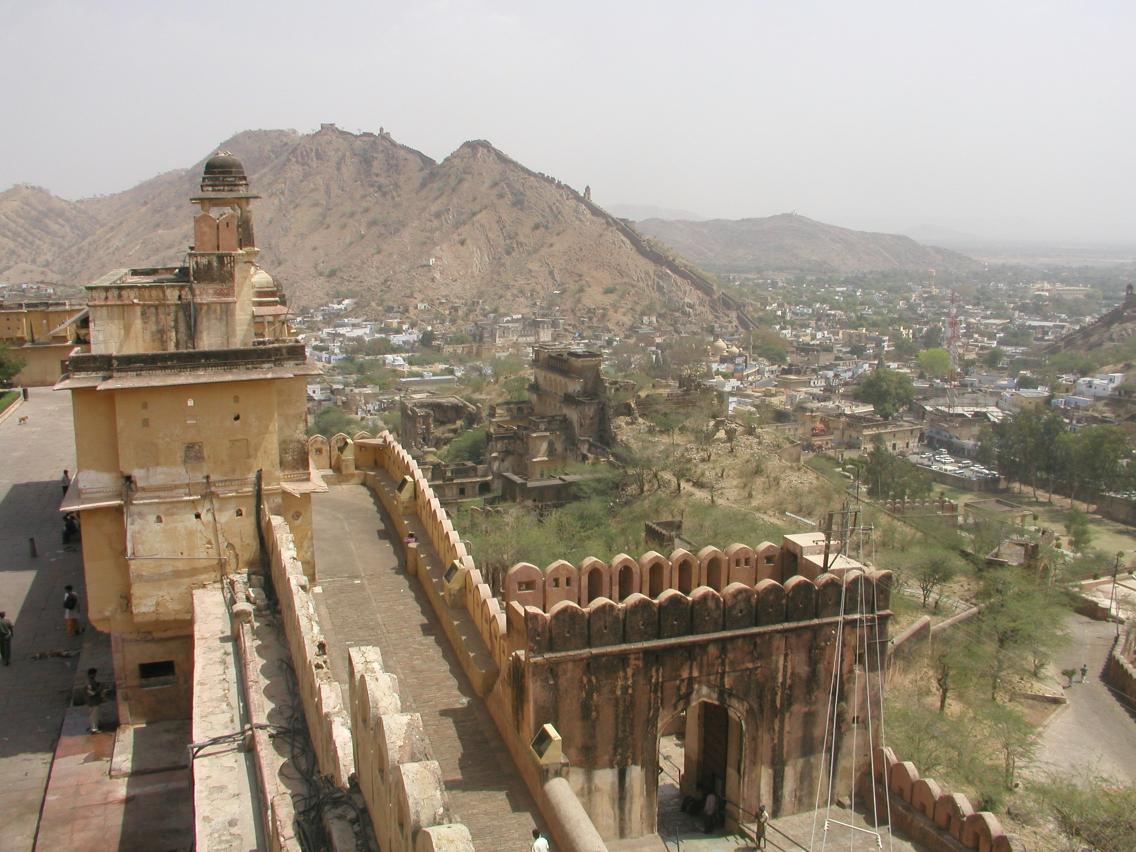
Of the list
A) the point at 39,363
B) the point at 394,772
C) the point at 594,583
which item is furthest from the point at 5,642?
the point at 39,363

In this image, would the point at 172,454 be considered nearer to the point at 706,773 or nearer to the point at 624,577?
the point at 624,577

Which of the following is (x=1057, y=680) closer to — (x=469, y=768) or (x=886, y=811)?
(x=886, y=811)

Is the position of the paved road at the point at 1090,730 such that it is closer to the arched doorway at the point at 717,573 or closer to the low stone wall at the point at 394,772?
the arched doorway at the point at 717,573

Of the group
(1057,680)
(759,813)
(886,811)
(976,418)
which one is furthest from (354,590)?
(976,418)

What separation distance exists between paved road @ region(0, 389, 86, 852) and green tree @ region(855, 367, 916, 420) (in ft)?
180

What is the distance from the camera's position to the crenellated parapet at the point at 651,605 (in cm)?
995

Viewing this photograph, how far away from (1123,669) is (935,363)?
68733mm

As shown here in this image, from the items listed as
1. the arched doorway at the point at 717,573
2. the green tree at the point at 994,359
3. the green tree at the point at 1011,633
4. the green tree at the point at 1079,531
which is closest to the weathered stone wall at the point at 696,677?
the arched doorway at the point at 717,573

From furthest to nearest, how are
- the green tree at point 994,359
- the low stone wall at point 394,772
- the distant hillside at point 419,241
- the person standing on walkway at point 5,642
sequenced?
the distant hillside at point 419,241 → the green tree at point 994,359 → the person standing on walkway at point 5,642 → the low stone wall at point 394,772

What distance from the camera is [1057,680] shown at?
26.8 m

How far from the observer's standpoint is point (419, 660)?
11555 millimetres

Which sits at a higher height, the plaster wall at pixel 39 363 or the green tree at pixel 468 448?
the plaster wall at pixel 39 363

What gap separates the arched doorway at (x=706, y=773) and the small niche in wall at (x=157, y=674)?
5.85 meters

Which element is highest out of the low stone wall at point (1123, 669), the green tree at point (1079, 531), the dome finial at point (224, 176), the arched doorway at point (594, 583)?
the dome finial at point (224, 176)
